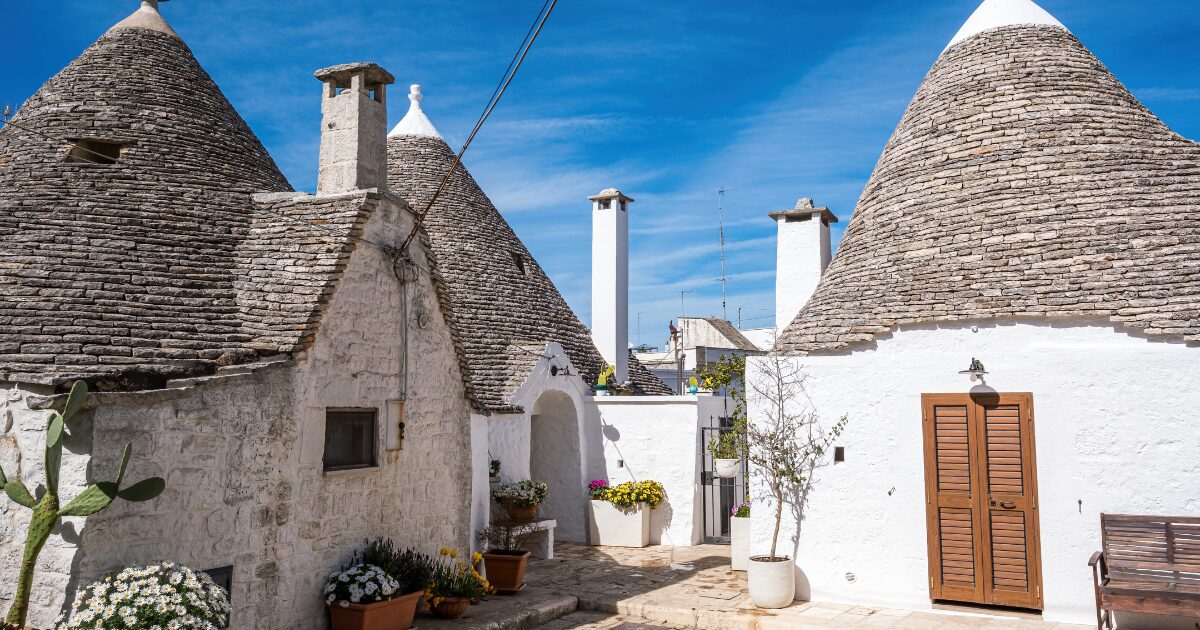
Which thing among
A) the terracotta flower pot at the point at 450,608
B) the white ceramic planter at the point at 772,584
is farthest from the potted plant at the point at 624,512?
the terracotta flower pot at the point at 450,608

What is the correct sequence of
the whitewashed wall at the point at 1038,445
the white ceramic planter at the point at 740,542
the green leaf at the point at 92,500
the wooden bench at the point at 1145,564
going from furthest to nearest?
the white ceramic planter at the point at 740,542, the whitewashed wall at the point at 1038,445, the wooden bench at the point at 1145,564, the green leaf at the point at 92,500

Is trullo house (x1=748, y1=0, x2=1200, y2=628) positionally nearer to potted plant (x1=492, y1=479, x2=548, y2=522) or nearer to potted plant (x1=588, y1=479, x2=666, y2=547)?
potted plant (x1=492, y1=479, x2=548, y2=522)

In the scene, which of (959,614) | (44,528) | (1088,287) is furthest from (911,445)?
(44,528)

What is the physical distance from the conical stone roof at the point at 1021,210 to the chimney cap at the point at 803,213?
7.52ft

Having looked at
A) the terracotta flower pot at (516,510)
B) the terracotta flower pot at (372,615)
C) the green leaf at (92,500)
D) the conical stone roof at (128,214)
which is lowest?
the terracotta flower pot at (372,615)

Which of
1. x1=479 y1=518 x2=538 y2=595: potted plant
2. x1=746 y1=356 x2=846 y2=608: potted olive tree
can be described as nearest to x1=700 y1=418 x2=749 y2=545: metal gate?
x1=746 y1=356 x2=846 y2=608: potted olive tree

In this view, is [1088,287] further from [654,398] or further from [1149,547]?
[654,398]

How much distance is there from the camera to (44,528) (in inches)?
237

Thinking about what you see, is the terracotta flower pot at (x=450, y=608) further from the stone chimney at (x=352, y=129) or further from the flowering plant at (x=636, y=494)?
the flowering plant at (x=636, y=494)

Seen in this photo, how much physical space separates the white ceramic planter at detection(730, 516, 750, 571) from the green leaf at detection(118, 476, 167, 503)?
7.24 meters

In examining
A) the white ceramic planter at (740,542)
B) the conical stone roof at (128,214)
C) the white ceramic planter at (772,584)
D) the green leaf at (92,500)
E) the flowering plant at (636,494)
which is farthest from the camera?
the flowering plant at (636,494)

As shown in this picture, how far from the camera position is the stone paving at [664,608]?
864cm

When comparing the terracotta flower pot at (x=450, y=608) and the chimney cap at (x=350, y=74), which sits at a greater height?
the chimney cap at (x=350, y=74)

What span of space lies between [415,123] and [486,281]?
148 inches
